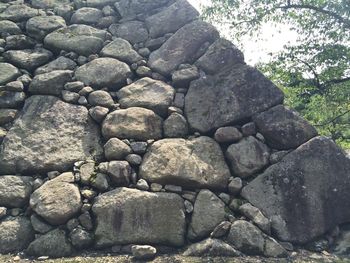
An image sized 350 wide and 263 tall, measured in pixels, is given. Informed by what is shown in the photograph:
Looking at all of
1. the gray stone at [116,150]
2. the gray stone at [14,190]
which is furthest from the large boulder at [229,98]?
the gray stone at [14,190]

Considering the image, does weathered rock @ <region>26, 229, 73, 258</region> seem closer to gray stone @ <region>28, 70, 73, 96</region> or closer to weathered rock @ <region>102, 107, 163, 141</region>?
weathered rock @ <region>102, 107, 163, 141</region>

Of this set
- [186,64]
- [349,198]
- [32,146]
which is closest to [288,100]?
[186,64]

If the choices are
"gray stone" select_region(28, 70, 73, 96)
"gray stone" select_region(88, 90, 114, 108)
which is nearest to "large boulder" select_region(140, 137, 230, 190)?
"gray stone" select_region(88, 90, 114, 108)

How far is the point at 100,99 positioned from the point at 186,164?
1770mm

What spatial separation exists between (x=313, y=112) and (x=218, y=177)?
155 inches

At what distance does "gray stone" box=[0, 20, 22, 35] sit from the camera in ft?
19.8

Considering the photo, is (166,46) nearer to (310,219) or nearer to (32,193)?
(32,193)

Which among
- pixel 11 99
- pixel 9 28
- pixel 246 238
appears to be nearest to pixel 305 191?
pixel 246 238

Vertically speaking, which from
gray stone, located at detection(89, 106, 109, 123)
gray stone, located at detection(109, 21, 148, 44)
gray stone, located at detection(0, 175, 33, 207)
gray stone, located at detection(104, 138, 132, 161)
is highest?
gray stone, located at detection(109, 21, 148, 44)

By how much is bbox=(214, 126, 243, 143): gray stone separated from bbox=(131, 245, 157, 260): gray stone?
1.83 metres

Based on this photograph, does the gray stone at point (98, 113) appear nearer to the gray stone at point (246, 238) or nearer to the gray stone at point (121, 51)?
the gray stone at point (121, 51)

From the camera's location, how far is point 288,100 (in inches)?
308

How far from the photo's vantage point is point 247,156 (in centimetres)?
452

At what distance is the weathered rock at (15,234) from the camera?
12.6ft
